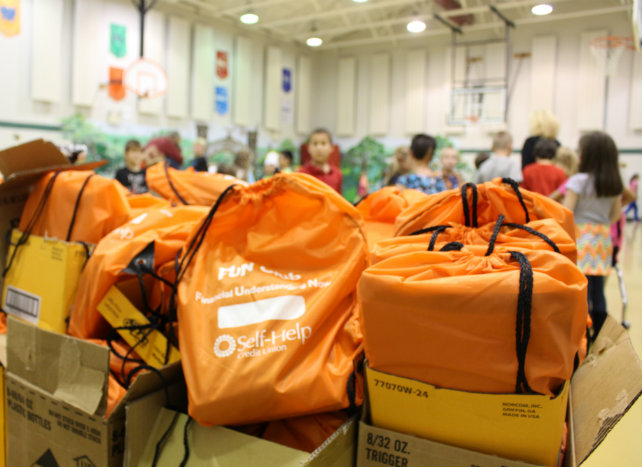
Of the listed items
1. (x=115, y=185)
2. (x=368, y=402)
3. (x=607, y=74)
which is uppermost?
(x=607, y=74)

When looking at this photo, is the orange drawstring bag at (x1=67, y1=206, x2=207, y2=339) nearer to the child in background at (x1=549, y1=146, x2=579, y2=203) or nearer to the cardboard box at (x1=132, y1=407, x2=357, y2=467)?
the cardboard box at (x1=132, y1=407, x2=357, y2=467)

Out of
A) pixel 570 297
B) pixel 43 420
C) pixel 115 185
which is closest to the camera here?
pixel 570 297

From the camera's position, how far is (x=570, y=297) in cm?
87

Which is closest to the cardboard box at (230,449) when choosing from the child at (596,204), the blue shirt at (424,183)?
the blue shirt at (424,183)

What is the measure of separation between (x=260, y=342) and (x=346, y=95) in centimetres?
1182

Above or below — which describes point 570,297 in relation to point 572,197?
below

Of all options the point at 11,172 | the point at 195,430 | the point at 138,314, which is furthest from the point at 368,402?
the point at 11,172

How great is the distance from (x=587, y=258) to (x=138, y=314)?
8.45 feet

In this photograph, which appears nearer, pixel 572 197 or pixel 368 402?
pixel 368 402

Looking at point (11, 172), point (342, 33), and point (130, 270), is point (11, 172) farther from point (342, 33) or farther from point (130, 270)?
Result: point (342, 33)

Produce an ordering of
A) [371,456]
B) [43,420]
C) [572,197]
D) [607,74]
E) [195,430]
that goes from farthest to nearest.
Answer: [607,74] → [572,197] → [43,420] → [195,430] → [371,456]

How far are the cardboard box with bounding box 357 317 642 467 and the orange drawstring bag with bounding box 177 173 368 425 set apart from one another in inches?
4.5

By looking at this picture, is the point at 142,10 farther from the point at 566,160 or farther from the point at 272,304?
the point at 272,304

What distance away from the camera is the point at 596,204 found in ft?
9.80
